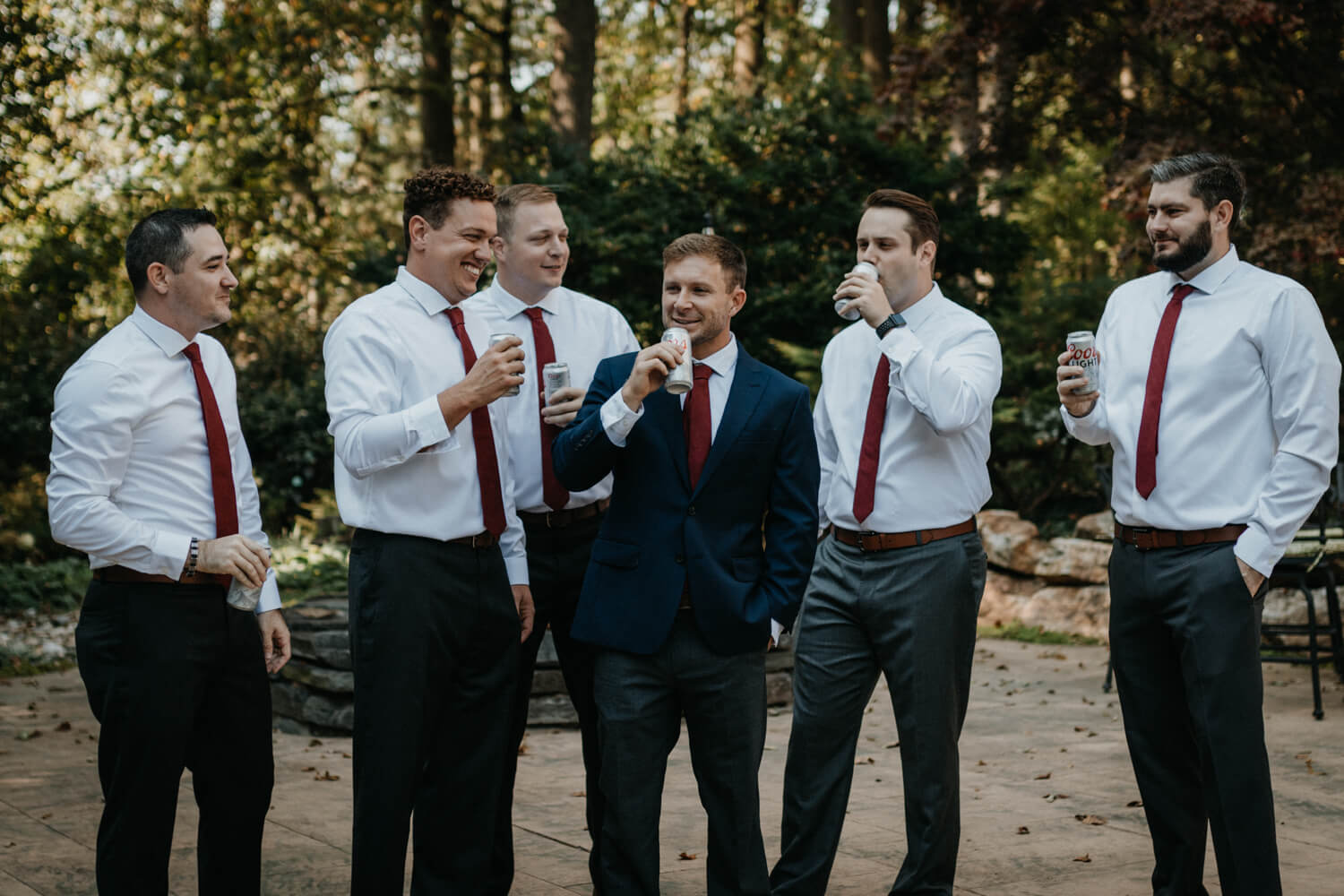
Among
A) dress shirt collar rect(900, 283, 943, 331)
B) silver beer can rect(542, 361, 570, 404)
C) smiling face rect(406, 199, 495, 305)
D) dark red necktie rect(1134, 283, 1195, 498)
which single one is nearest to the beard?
dark red necktie rect(1134, 283, 1195, 498)

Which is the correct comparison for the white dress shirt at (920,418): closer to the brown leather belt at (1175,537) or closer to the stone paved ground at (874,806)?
the brown leather belt at (1175,537)

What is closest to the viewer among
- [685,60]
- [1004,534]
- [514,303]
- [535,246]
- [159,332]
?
[159,332]

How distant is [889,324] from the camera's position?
4.21 meters

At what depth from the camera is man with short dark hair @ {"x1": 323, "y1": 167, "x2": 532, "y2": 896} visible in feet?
13.0

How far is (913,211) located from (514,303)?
4.74 feet

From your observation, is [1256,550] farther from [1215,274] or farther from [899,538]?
[899,538]

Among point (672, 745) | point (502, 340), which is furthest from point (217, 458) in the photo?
point (672, 745)

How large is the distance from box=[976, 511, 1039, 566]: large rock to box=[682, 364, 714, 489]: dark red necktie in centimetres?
756

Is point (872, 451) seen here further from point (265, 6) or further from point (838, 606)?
point (265, 6)

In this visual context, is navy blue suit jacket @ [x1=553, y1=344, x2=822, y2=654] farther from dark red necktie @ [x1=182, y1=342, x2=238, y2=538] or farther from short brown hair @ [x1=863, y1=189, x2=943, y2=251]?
dark red necktie @ [x1=182, y1=342, x2=238, y2=538]

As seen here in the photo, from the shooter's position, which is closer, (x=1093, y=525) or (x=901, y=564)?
(x=901, y=564)

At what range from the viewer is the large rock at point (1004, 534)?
37.2 ft

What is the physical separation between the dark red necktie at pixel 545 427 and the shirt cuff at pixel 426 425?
658mm

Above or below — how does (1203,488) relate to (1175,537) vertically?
above
